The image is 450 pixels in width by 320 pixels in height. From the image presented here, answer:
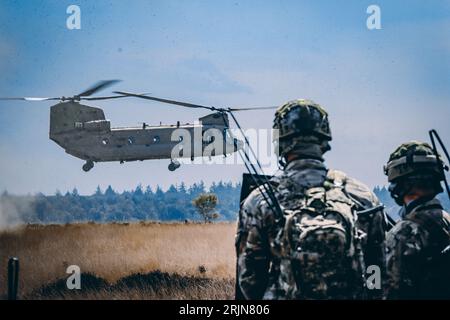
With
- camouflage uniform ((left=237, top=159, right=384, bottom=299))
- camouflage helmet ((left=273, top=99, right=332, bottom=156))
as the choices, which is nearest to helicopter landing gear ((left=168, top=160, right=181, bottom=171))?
camouflage helmet ((left=273, top=99, right=332, bottom=156))

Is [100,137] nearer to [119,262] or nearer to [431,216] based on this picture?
[119,262]

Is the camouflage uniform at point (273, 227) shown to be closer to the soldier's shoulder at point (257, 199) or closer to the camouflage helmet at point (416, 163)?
the soldier's shoulder at point (257, 199)

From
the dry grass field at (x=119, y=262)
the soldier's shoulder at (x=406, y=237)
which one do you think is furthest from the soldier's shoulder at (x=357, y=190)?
the dry grass field at (x=119, y=262)

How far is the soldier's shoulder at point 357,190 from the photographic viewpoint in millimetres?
5516

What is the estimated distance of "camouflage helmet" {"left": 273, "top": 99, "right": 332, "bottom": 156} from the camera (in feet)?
18.1

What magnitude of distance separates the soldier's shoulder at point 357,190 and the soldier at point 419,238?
0.51 m

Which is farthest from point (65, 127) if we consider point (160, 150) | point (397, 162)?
point (397, 162)

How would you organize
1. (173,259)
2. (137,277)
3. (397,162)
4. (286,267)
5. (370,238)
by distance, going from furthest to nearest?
1. (173,259)
2. (137,277)
3. (397,162)
4. (370,238)
5. (286,267)

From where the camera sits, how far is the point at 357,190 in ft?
18.2

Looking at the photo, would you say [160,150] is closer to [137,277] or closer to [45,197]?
[45,197]

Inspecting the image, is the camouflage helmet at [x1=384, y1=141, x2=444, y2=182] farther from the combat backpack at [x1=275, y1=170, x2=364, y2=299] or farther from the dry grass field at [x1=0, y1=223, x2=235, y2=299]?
the dry grass field at [x1=0, y1=223, x2=235, y2=299]

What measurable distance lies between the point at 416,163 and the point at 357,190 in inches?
37.8
